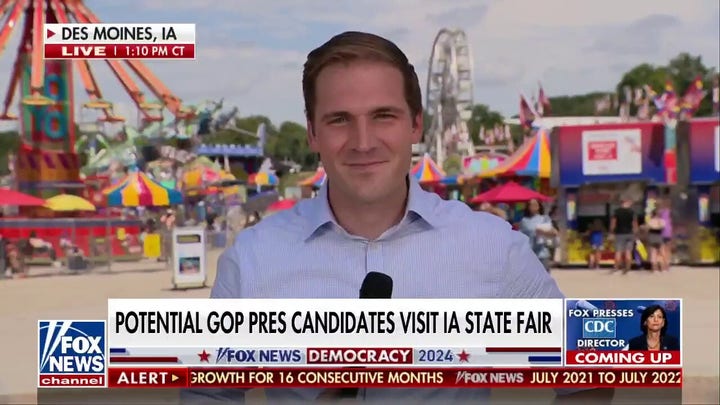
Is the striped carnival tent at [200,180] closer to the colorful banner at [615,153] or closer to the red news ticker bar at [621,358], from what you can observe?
the colorful banner at [615,153]

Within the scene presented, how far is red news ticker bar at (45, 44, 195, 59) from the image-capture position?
3018 mm

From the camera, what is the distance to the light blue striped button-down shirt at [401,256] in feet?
7.12

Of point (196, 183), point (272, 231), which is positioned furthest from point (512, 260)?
point (196, 183)

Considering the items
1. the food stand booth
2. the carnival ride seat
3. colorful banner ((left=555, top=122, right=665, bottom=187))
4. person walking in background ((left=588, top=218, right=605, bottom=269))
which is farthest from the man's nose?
colorful banner ((left=555, top=122, right=665, bottom=187))

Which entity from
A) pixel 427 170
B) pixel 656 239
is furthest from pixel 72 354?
pixel 656 239

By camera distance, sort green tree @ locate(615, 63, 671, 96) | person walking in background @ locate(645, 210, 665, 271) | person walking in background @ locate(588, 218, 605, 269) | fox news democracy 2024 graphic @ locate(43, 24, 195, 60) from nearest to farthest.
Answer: fox news democracy 2024 graphic @ locate(43, 24, 195, 60) < green tree @ locate(615, 63, 671, 96) < person walking in background @ locate(645, 210, 665, 271) < person walking in background @ locate(588, 218, 605, 269)

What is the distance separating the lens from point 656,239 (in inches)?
401

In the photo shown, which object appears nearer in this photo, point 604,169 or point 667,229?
point 604,169

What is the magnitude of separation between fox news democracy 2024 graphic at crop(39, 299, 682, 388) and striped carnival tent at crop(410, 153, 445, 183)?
1040 mm

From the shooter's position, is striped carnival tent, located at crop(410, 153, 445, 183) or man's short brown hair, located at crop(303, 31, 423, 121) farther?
striped carnival tent, located at crop(410, 153, 445, 183)

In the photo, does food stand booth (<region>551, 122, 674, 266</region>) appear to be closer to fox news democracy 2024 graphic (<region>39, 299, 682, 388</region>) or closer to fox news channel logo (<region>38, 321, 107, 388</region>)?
fox news democracy 2024 graphic (<region>39, 299, 682, 388</region>)

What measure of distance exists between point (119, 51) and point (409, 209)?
130 centimetres

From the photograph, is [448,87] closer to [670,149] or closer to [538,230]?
[538,230]

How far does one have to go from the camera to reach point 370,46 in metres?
2.08
